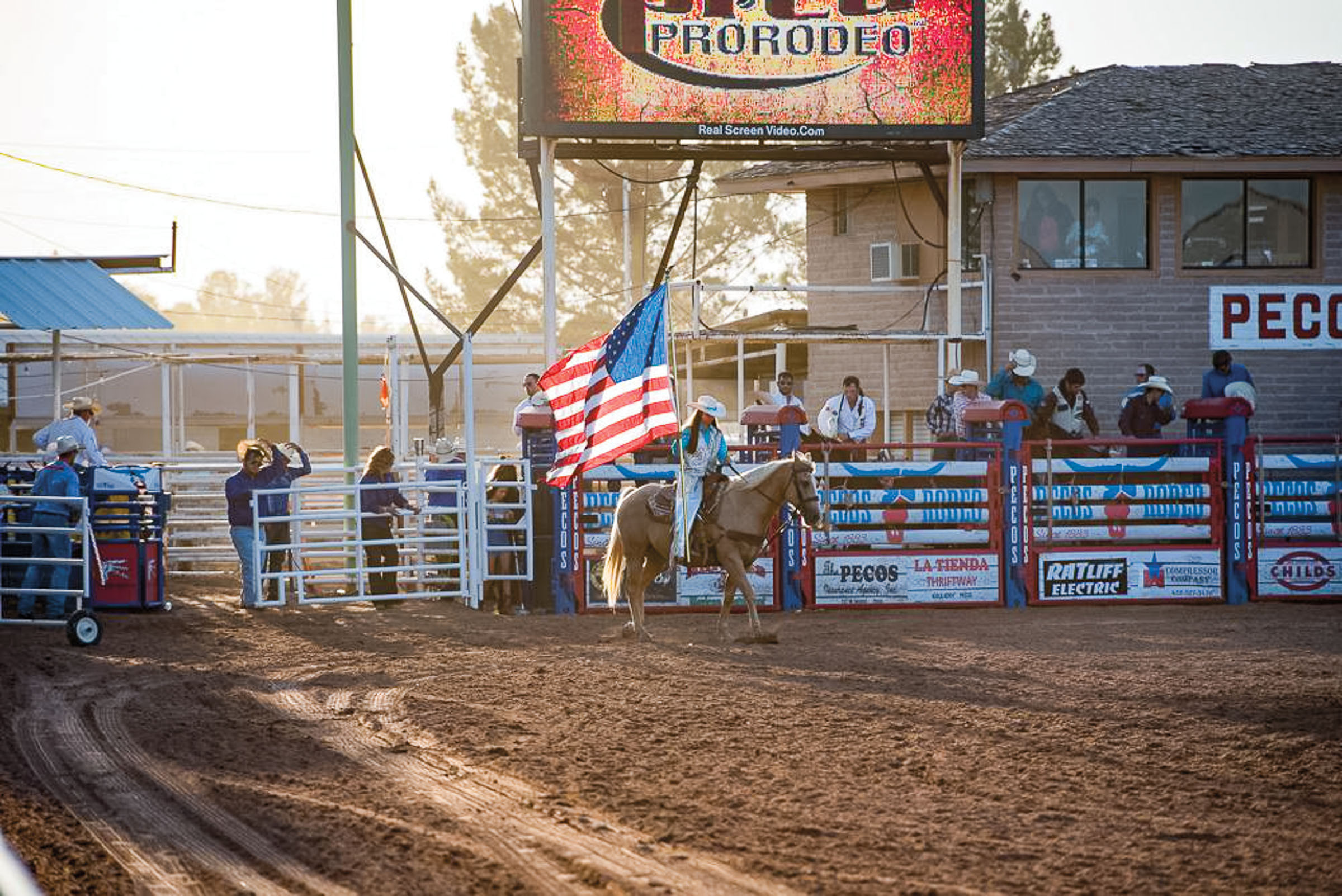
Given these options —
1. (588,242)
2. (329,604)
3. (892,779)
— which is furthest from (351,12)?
(588,242)

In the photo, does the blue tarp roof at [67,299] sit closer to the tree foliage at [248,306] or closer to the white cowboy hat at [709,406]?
the white cowboy hat at [709,406]

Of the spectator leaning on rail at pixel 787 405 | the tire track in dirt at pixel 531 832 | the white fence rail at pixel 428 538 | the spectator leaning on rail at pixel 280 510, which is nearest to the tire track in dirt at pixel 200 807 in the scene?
the tire track in dirt at pixel 531 832

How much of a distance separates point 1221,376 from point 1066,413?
248 cm

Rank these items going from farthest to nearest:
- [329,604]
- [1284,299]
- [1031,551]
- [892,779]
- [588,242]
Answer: [588,242] < [1284,299] < [329,604] < [1031,551] < [892,779]

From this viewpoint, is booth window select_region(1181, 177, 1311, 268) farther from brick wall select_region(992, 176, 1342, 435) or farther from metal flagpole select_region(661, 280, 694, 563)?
metal flagpole select_region(661, 280, 694, 563)

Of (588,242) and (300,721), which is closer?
(300,721)

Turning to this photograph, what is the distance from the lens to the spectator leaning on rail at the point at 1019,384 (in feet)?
67.6

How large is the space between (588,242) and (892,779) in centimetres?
4225

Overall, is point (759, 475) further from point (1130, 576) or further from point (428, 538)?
point (1130, 576)

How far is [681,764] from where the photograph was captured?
9680 mm

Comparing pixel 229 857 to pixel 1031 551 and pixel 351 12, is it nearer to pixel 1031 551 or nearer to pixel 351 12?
pixel 1031 551

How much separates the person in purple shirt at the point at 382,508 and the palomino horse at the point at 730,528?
405cm

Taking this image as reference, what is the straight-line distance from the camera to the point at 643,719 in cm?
1123

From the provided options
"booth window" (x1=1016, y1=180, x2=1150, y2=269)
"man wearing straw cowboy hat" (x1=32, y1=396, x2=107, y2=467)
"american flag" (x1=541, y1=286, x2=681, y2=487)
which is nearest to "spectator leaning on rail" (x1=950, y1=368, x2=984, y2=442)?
"american flag" (x1=541, y1=286, x2=681, y2=487)
